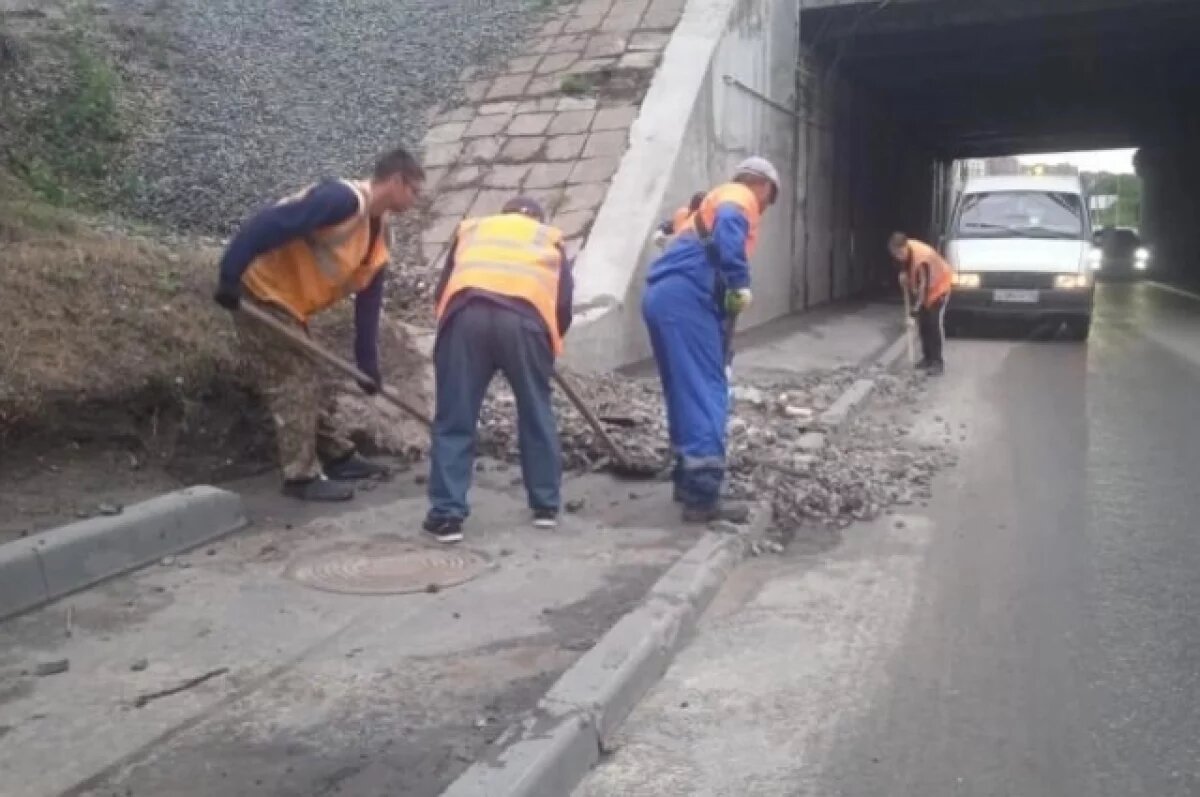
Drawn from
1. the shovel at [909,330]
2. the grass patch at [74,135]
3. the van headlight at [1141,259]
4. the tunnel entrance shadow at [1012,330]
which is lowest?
the van headlight at [1141,259]

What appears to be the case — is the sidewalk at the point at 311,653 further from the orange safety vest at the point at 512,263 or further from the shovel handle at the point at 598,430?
the orange safety vest at the point at 512,263

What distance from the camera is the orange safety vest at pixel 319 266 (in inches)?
257

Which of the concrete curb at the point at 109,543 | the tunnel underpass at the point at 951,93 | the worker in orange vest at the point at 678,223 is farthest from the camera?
the tunnel underpass at the point at 951,93

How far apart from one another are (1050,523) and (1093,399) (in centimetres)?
528

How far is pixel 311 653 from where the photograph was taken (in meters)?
4.70

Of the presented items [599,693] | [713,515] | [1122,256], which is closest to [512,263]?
[713,515]

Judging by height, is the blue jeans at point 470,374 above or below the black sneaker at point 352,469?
above

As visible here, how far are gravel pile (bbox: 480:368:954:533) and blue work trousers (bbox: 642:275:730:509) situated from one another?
586 mm

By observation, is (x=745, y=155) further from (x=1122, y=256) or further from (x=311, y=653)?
(x=1122, y=256)

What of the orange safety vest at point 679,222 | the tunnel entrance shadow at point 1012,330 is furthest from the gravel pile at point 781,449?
the tunnel entrance shadow at point 1012,330

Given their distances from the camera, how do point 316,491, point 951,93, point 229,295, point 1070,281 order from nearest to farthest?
point 229,295, point 316,491, point 1070,281, point 951,93

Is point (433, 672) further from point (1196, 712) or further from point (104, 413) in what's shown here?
point (104, 413)

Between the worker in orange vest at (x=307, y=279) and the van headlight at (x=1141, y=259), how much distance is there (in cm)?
4321

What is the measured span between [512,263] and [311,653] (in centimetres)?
221
